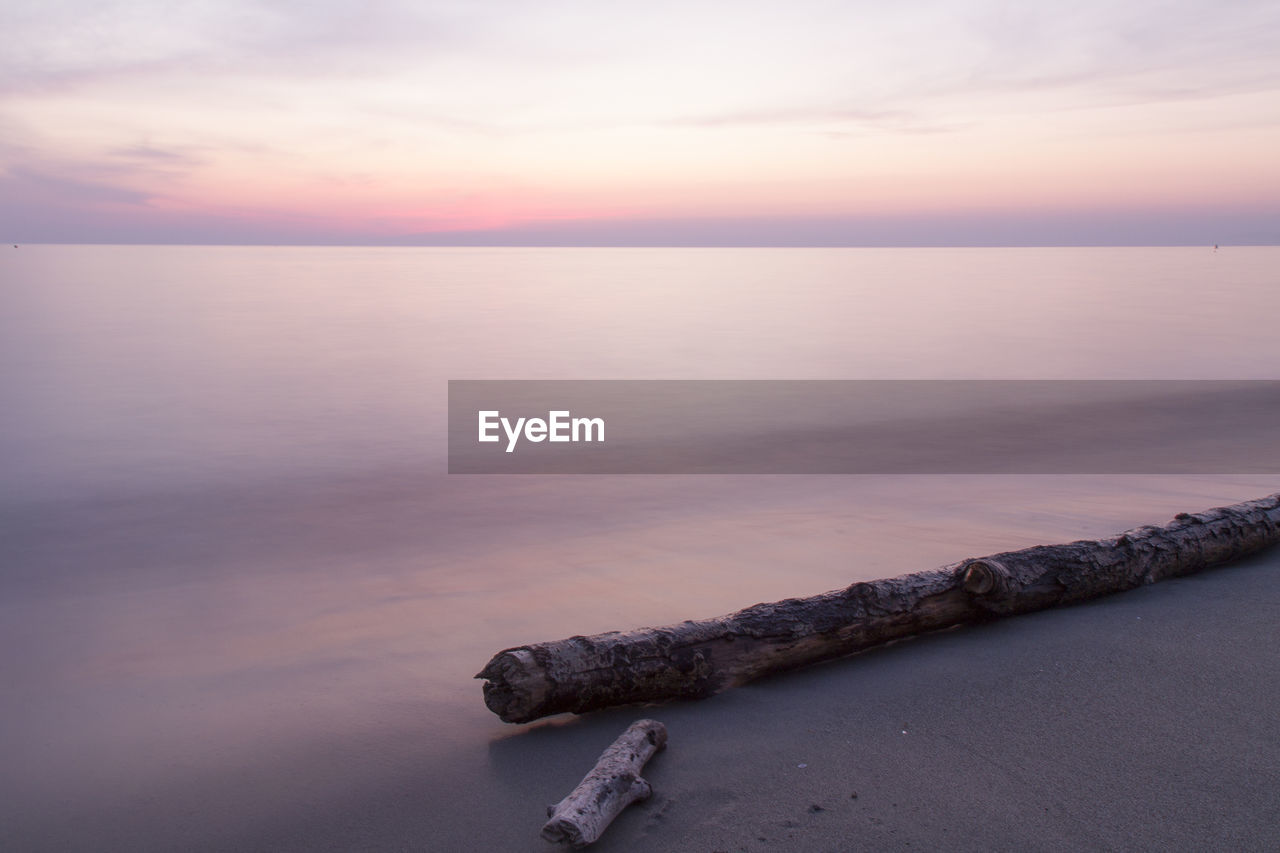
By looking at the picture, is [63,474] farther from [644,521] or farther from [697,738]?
[697,738]

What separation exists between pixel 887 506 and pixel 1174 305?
37520 millimetres

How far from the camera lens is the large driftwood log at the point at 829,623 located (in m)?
4.09

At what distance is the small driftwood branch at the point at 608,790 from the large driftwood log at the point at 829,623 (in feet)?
1.15

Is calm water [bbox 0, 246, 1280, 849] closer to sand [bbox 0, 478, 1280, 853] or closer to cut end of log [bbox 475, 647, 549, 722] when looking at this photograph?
sand [bbox 0, 478, 1280, 853]

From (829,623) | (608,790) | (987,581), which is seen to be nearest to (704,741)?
(608,790)

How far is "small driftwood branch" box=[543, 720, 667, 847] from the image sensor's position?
125 inches

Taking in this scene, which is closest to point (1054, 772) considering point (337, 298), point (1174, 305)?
point (1174, 305)

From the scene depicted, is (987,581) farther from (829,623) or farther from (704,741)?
(704,741)

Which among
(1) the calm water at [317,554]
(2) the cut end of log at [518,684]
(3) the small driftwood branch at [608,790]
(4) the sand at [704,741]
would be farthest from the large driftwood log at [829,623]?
(1) the calm water at [317,554]

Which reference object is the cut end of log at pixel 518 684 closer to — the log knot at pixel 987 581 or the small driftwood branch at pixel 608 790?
the small driftwood branch at pixel 608 790

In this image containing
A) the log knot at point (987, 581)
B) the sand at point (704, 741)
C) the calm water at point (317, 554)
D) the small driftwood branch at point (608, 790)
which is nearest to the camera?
the small driftwood branch at point (608, 790)

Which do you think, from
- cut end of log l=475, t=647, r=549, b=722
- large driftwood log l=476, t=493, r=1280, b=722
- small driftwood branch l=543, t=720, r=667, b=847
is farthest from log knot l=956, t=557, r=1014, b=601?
cut end of log l=475, t=647, r=549, b=722

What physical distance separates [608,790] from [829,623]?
173 centimetres

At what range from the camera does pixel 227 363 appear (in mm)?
22094
